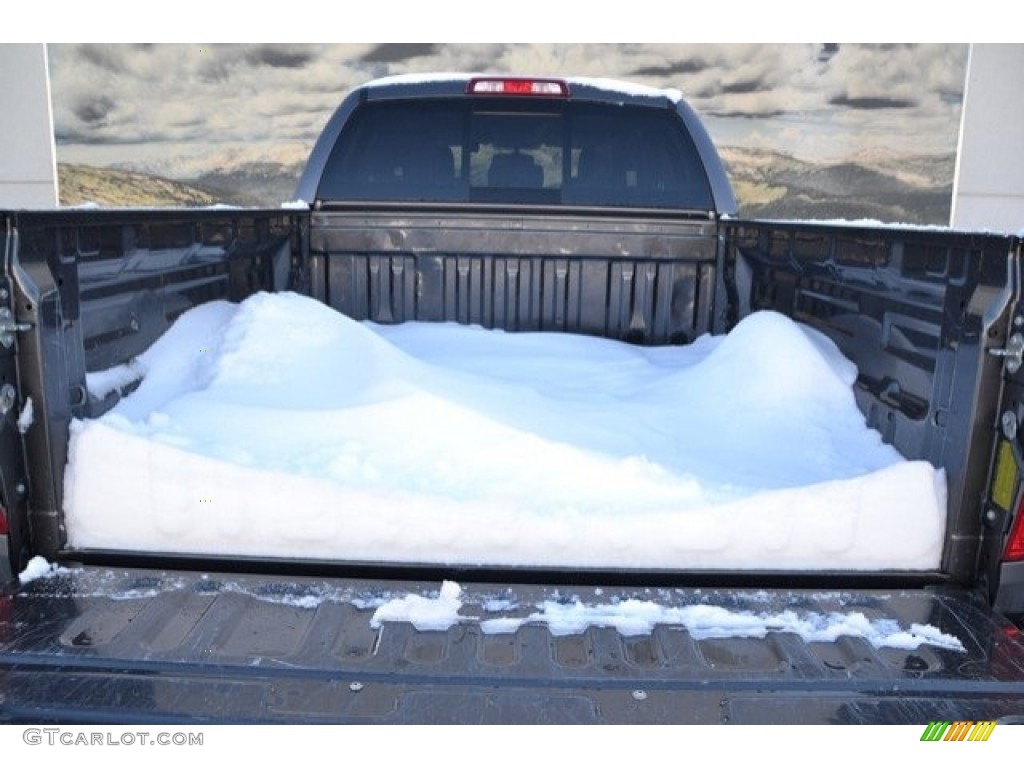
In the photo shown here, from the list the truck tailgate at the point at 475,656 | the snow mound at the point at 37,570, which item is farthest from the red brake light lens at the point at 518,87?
the snow mound at the point at 37,570

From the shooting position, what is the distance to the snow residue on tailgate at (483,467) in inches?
78.7

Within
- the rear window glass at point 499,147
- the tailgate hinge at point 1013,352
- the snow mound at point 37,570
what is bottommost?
the snow mound at point 37,570

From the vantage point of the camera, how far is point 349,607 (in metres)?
1.83

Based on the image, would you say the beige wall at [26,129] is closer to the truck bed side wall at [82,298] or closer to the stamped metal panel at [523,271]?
the stamped metal panel at [523,271]

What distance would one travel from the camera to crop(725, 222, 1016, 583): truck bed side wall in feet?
5.96

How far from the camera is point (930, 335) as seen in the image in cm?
203

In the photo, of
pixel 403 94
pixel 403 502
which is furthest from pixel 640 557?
pixel 403 94

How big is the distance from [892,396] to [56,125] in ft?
38.4

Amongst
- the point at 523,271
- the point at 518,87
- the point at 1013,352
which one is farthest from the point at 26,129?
the point at 1013,352

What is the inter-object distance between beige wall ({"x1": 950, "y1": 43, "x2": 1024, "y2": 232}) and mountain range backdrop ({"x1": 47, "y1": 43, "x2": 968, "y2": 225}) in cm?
19

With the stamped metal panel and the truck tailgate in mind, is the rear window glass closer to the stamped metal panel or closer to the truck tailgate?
the stamped metal panel

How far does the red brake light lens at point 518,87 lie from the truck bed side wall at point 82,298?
1491mm

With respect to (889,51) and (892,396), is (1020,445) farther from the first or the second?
(889,51)

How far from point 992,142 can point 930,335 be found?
35.1 feet
